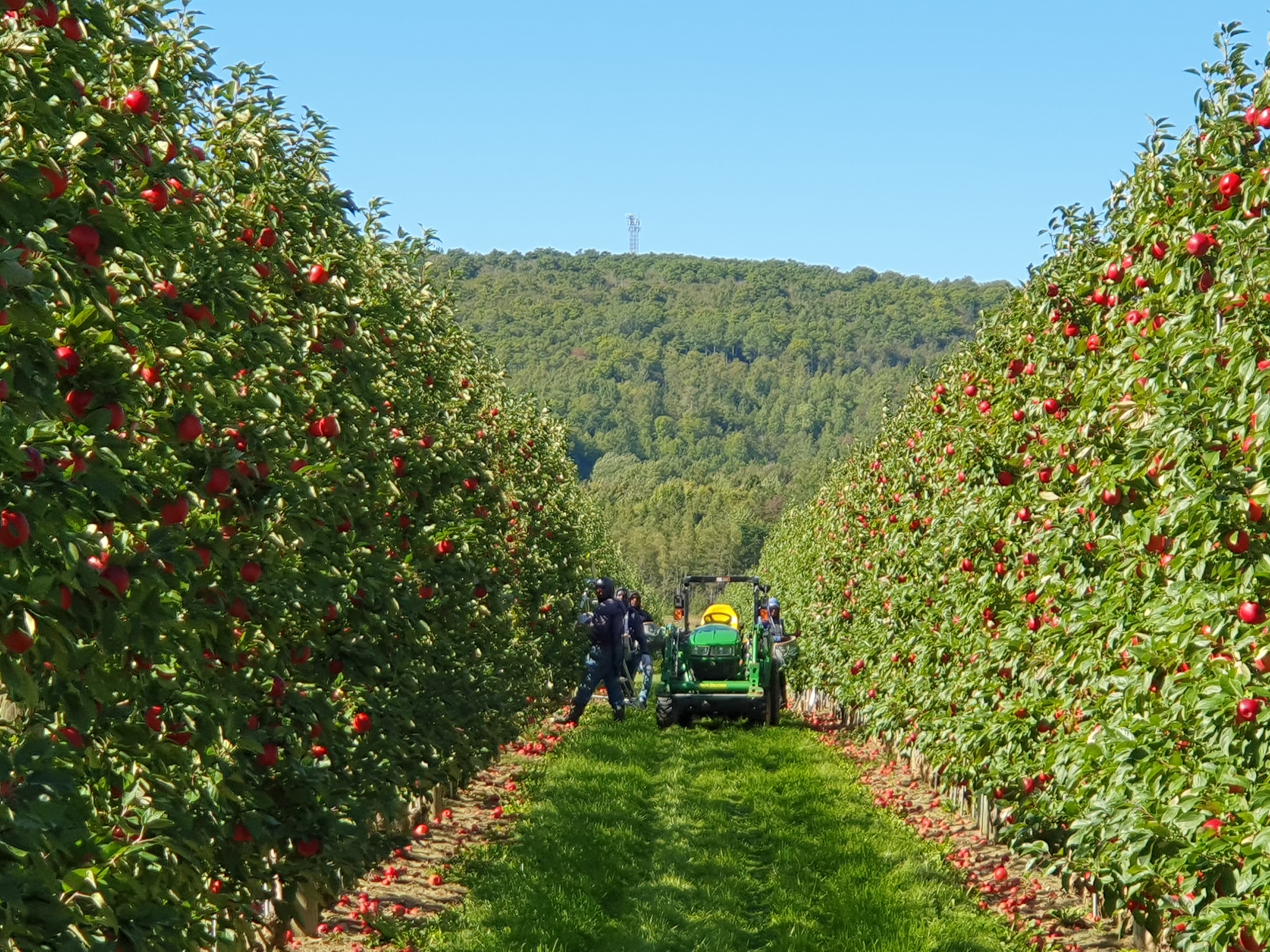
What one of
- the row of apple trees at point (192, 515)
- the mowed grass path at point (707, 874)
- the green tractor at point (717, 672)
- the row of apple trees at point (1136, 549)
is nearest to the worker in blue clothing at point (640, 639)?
the green tractor at point (717, 672)

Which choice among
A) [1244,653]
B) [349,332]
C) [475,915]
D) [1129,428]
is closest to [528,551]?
[475,915]

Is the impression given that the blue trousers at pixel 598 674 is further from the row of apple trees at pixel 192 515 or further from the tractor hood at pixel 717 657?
the row of apple trees at pixel 192 515

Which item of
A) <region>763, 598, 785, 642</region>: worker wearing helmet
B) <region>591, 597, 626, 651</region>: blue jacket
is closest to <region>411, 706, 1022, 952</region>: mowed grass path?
<region>591, 597, 626, 651</region>: blue jacket

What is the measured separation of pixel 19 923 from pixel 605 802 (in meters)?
9.47

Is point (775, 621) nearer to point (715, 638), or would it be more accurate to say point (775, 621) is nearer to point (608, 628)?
point (715, 638)

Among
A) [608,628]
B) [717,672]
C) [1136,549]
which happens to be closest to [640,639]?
[717,672]

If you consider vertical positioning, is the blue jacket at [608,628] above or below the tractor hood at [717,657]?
above

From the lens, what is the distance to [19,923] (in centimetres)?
280

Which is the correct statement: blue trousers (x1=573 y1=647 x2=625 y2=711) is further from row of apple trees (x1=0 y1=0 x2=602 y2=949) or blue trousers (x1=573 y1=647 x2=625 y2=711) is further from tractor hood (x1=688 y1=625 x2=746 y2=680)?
row of apple trees (x1=0 y1=0 x2=602 y2=949)

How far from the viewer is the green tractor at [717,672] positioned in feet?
61.9

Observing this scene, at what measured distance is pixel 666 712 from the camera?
61.7 ft

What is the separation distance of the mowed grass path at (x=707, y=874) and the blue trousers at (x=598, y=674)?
4.49 meters

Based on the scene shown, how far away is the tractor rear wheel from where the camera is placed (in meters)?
18.8

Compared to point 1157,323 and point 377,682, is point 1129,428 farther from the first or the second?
point 377,682
